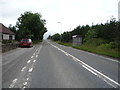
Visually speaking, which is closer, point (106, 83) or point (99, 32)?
point (106, 83)

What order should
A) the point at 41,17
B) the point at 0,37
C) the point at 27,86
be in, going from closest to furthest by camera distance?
1. the point at 27,86
2. the point at 0,37
3. the point at 41,17

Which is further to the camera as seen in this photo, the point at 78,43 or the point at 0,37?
the point at 0,37

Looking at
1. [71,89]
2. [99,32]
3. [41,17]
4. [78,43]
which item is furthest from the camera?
[41,17]

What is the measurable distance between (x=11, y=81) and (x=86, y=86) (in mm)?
2651

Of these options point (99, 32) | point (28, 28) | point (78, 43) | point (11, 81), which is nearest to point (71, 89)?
point (11, 81)

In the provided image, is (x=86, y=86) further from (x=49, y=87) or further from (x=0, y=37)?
(x=0, y=37)

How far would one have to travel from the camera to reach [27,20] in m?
67.4

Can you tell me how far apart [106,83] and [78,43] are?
129ft

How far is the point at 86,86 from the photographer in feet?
18.6

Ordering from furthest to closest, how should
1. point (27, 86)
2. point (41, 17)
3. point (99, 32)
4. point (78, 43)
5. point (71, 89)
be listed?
point (41, 17), point (99, 32), point (78, 43), point (27, 86), point (71, 89)

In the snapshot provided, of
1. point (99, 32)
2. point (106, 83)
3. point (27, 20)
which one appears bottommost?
point (106, 83)

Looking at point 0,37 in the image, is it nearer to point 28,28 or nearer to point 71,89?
point 28,28

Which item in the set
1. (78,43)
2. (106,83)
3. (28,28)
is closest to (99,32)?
(78,43)

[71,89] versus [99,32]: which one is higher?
[99,32]
